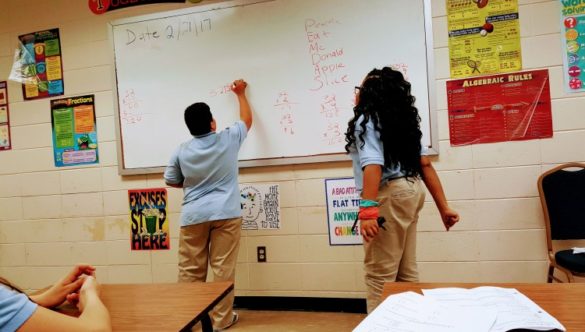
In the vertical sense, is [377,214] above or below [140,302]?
above

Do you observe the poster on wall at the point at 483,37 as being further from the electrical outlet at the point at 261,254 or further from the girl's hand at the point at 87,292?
the girl's hand at the point at 87,292

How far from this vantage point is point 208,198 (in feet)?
7.86

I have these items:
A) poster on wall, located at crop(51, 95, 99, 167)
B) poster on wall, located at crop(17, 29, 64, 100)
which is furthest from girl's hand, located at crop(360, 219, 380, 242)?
poster on wall, located at crop(17, 29, 64, 100)

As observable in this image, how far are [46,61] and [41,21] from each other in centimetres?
32

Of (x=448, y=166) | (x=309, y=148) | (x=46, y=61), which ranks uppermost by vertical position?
(x=46, y=61)

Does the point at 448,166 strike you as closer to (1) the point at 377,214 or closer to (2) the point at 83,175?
(1) the point at 377,214

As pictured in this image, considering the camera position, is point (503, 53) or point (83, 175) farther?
point (83, 175)

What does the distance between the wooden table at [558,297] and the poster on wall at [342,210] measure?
155cm

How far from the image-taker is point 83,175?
10.2 feet

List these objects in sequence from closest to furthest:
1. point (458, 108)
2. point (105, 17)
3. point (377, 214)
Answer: point (377, 214) < point (458, 108) < point (105, 17)

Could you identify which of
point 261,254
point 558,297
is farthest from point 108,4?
Answer: point 558,297

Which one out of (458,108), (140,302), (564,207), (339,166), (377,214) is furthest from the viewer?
(339,166)

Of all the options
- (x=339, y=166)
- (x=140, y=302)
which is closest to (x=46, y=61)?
(x=339, y=166)

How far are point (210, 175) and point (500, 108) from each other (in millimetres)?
1800
